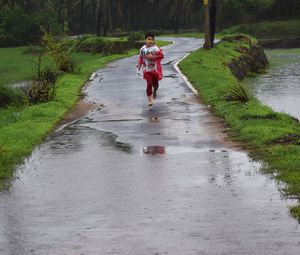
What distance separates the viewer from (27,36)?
8056 cm

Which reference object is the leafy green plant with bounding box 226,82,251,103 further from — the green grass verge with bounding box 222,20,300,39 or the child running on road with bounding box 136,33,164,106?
the green grass verge with bounding box 222,20,300,39

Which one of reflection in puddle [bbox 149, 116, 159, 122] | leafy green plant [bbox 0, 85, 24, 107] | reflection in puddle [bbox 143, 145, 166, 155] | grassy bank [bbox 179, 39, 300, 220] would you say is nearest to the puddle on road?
reflection in puddle [bbox 143, 145, 166, 155]

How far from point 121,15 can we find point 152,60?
8123 centimetres

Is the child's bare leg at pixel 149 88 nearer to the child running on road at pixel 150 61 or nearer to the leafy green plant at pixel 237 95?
the child running on road at pixel 150 61

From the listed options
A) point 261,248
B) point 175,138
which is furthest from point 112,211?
point 175,138

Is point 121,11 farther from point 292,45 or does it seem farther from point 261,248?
point 261,248

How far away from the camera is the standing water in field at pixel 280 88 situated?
2042 centimetres

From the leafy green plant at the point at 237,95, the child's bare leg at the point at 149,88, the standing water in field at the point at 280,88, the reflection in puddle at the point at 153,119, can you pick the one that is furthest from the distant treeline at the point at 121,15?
the reflection in puddle at the point at 153,119

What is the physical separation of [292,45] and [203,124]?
2122 inches

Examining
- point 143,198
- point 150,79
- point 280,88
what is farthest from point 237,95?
point 280,88

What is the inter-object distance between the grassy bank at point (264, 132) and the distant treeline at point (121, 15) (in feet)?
168

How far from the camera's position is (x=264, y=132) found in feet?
38.6

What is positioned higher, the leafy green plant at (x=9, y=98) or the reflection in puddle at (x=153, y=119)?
the reflection in puddle at (x=153, y=119)

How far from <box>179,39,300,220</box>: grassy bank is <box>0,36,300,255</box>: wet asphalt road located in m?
0.24
